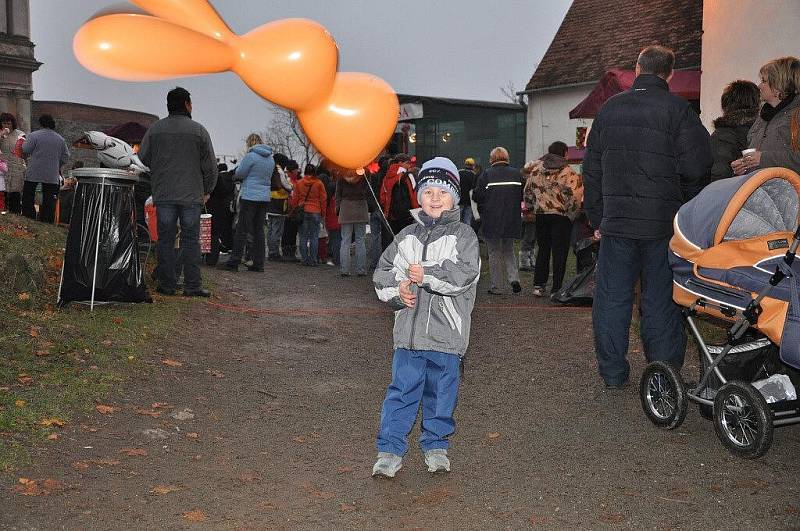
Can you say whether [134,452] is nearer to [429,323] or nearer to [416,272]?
[429,323]

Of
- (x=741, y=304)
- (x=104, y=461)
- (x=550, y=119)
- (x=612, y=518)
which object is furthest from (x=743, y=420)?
(x=550, y=119)

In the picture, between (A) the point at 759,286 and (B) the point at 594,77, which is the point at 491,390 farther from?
(B) the point at 594,77

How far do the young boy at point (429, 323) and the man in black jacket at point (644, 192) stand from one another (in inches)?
74.4

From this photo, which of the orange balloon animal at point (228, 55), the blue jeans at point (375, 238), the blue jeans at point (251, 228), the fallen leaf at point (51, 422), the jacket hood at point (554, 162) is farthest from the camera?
A: the blue jeans at point (375, 238)

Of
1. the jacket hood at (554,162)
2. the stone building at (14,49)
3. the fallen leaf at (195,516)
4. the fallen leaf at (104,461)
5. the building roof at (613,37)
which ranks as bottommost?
the fallen leaf at (195,516)

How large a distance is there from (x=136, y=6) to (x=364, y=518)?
2.57 metres

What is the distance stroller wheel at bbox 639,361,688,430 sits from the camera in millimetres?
5914

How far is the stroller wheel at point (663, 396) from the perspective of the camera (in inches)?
233

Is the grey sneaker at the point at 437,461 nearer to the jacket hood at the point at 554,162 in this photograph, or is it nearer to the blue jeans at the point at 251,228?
the jacket hood at the point at 554,162

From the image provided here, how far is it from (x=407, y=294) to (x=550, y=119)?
25.0 meters

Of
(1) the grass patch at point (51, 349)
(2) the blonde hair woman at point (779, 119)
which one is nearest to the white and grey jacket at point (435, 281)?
(1) the grass patch at point (51, 349)

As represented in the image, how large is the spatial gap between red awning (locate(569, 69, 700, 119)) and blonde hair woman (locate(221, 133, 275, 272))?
4.75 meters

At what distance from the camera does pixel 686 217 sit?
5.92 m

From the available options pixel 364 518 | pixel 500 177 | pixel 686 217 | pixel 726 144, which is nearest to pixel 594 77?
pixel 500 177
